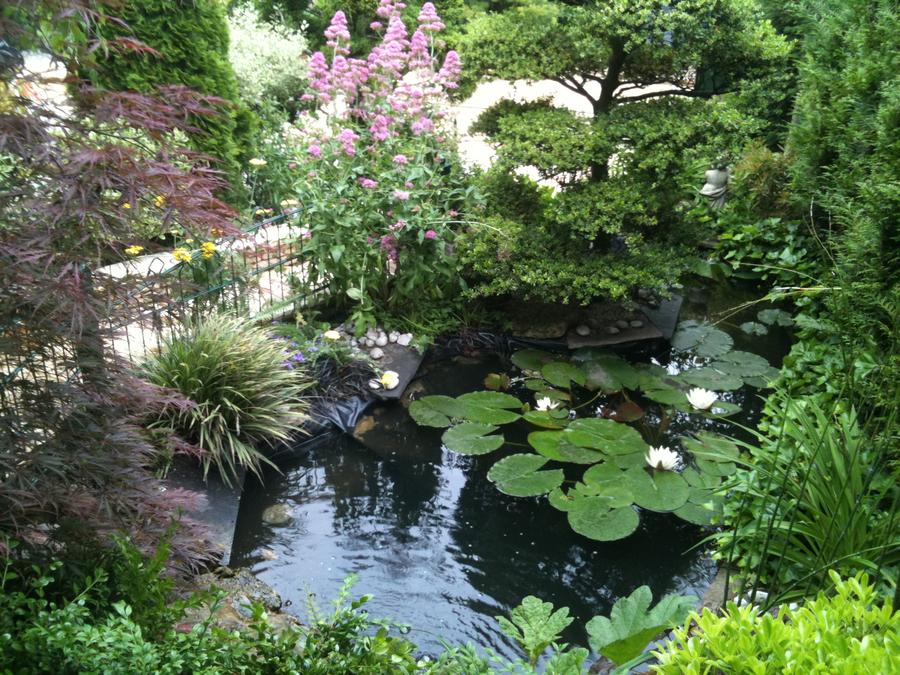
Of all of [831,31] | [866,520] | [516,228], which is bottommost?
[866,520]

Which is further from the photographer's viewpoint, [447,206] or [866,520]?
[447,206]

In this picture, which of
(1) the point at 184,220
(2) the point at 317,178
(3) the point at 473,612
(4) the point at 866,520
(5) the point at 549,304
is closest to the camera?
(1) the point at 184,220

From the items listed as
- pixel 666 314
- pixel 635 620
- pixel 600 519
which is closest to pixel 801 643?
pixel 635 620

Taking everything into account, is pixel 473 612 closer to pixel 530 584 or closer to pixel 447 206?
pixel 530 584

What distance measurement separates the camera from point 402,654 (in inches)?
91.2

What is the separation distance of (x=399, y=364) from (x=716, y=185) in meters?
3.77

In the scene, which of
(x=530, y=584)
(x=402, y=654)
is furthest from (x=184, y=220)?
(x=530, y=584)

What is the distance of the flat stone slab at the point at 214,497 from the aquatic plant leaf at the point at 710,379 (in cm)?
289

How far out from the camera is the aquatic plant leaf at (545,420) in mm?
4562

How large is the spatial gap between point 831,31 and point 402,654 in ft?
16.9

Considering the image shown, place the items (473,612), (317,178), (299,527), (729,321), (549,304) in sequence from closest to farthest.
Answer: (473,612) < (299,527) < (317,178) < (549,304) < (729,321)

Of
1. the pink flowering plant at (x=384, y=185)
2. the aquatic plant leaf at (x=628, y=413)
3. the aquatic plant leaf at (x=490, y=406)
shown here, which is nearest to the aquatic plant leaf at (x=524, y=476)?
the aquatic plant leaf at (x=490, y=406)

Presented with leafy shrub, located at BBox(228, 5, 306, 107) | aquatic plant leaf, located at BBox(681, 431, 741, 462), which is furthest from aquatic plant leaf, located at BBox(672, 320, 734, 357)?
leafy shrub, located at BBox(228, 5, 306, 107)

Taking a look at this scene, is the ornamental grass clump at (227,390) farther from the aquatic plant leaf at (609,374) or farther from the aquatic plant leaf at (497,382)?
A: the aquatic plant leaf at (609,374)
